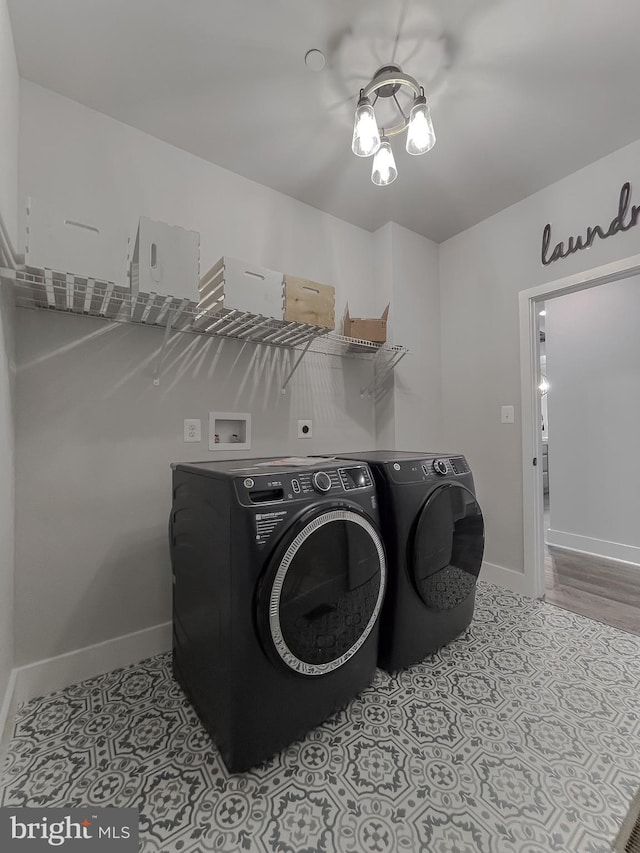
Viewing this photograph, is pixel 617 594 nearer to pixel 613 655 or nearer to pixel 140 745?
pixel 613 655

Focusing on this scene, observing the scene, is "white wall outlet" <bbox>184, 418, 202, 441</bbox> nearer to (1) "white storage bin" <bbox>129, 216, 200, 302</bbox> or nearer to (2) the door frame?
(1) "white storage bin" <bbox>129, 216, 200, 302</bbox>

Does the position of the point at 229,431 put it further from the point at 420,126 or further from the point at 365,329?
the point at 420,126

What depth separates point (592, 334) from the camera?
Result: 3.24 metres

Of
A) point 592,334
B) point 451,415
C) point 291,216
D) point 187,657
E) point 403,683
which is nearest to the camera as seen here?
point 187,657

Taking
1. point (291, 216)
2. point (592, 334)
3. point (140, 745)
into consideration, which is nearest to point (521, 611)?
point (140, 745)

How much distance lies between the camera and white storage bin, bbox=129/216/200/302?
139 cm

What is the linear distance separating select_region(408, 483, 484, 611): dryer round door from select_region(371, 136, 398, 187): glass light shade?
1.40 m

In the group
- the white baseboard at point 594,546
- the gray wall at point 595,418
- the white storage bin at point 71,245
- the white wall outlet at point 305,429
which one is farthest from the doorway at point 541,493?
the white storage bin at point 71,245

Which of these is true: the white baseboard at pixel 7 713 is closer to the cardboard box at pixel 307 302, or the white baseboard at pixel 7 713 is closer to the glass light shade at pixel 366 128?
the cardboard box at pixel 307 302

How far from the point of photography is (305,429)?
230 centimetres

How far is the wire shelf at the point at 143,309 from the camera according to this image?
52.1 inches

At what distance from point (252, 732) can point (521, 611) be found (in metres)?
1.68

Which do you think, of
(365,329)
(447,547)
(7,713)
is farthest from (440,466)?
(7,713)

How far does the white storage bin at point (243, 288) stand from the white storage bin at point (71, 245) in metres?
0.39
